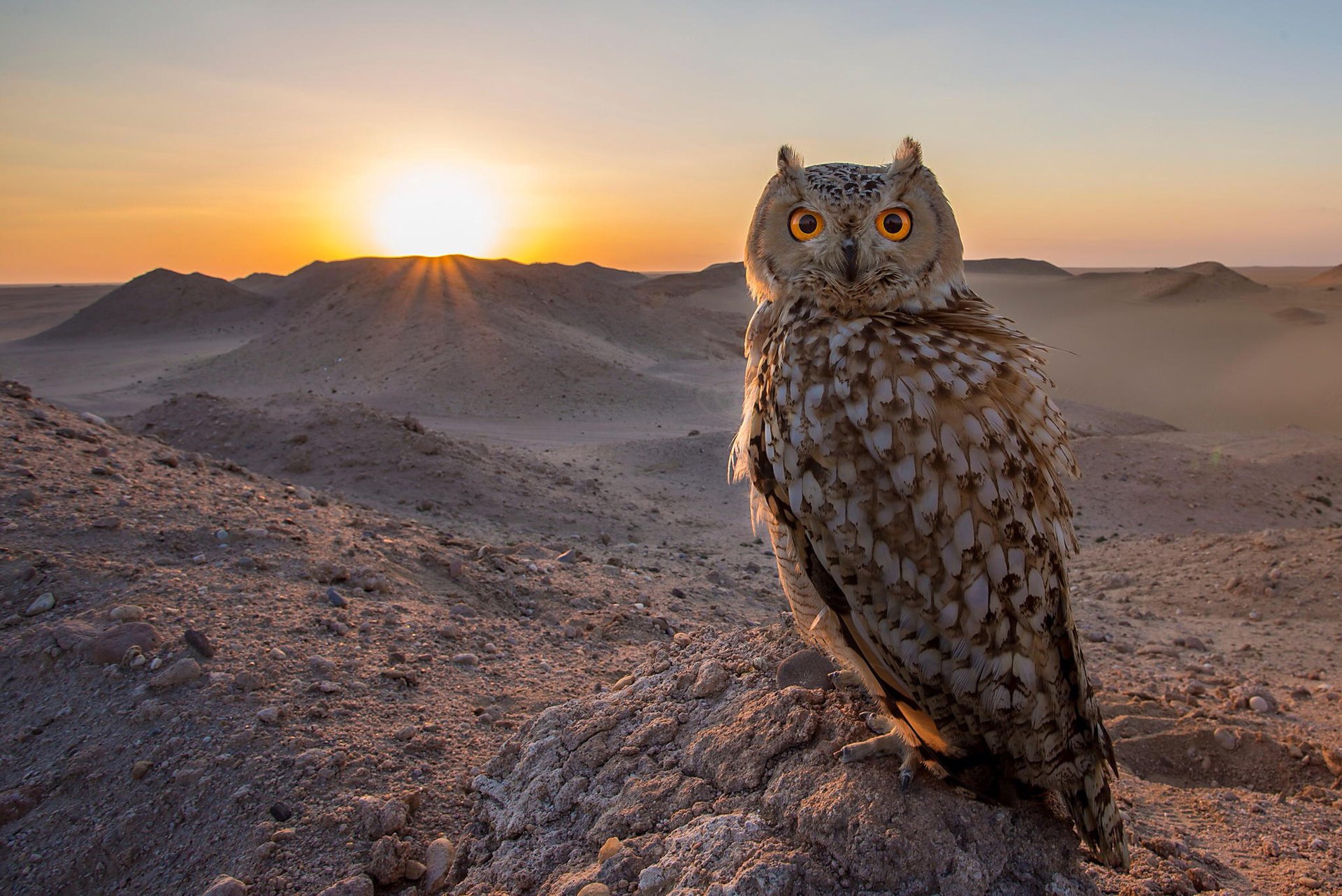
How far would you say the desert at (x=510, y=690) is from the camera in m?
2.75

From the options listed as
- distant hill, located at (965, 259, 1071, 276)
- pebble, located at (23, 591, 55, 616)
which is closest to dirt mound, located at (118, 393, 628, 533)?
pebble, located at (23, 591, 55, 616)

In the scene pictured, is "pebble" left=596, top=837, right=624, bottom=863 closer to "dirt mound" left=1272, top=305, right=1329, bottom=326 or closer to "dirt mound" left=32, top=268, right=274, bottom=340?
"dirt mound" left=32, top=268, right=274, bottom=340

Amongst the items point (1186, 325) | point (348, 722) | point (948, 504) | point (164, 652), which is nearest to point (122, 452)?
point (164, 652)

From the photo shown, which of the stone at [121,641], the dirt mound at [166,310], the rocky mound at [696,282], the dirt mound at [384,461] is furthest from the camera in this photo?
the rocky mound at [696,282]

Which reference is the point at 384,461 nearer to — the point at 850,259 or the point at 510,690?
the point at 510,690

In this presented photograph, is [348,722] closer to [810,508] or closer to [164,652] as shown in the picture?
[164,652]

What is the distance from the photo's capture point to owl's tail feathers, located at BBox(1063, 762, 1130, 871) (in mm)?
2510

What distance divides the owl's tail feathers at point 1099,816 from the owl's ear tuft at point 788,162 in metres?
2.30

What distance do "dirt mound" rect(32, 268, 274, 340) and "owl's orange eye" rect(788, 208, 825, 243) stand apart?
127 feet

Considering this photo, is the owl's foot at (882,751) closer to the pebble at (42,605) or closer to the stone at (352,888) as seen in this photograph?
the stone at (352,888)

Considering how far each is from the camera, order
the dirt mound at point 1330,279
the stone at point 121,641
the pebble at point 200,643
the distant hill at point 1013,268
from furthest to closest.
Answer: the distant hill at point 1013,268, the dirt mound at point 1330,279, the pebble at point 200,643, the stone at point 121,641

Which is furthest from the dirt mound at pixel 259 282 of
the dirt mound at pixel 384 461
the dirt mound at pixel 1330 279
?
the dirt mound at pixel 1330 279

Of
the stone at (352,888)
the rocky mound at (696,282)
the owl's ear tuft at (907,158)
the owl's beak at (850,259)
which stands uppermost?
the rocky mound at (696,282)

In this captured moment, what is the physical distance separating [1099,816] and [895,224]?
204cm
